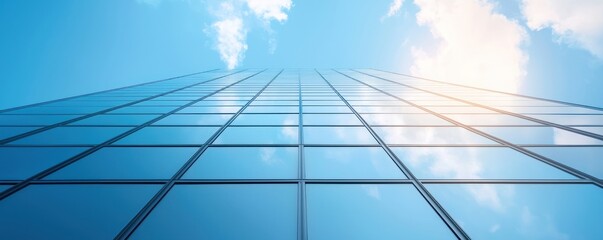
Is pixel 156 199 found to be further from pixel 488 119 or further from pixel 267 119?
pixel 488 119

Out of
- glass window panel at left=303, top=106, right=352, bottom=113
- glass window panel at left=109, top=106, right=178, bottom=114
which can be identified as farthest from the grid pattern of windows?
glass window panel at left=109, top=106, right=178, bottom=114

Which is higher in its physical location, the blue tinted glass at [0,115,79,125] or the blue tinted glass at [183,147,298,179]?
the blue tinted glass at [0,115,79,125]

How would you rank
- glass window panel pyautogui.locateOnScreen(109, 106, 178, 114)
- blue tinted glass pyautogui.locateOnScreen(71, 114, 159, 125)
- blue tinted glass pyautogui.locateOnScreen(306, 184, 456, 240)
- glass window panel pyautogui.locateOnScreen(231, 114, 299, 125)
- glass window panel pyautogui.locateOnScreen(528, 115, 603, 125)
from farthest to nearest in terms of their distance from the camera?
glass window panel pyautogui.locateOnScreen(109, 106, 178, 114) < blue tinted glass pyautogui.locateOnScreen(71, 114, 159, 125) < glass window panel pyautogui.locateOnScreen(231, 114, 299, 125) < glass window panel pyautogui.locateOnScreen(528, 115, 603, 125) < blue tinted glass pyautogui.locateOnScreen(306, 184, 456, 240)

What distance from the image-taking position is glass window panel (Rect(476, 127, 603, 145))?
7195 millimetres

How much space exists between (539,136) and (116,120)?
1149cm

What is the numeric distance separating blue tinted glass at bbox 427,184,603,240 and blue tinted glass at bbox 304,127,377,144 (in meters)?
2.45

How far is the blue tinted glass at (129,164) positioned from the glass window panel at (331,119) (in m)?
3.60

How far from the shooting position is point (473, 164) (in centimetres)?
595

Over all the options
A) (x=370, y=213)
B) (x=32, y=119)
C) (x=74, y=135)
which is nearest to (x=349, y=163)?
(x=370, y=213)

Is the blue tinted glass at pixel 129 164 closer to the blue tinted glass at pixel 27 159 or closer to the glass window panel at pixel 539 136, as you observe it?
the blue tinted glass at pixel 27 159

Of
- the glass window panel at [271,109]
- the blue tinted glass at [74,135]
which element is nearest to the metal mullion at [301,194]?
the glass window panel at [271,109]

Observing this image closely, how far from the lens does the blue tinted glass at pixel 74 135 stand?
24.4ft

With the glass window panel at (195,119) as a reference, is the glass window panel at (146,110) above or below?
above

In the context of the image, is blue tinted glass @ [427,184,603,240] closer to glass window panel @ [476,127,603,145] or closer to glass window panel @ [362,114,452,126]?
glass window panel @ [476,127,603,145]
